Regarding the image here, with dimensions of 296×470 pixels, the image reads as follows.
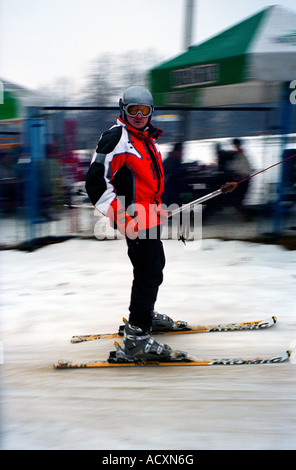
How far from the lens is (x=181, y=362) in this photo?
9.34 feet

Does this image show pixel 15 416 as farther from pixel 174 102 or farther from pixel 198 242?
pixel 174 102

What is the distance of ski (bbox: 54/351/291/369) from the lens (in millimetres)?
2776

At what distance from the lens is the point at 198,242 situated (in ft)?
19.7

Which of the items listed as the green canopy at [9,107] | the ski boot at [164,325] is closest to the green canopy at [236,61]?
the green canopy at [9,107]

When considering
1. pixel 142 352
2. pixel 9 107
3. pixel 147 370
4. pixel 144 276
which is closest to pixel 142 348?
pixel 142 352

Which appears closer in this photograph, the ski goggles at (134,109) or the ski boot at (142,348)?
the ski goggles at (134,109)

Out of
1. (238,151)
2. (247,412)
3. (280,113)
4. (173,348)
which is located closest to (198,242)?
(238,151)

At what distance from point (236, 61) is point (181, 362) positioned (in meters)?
4.22

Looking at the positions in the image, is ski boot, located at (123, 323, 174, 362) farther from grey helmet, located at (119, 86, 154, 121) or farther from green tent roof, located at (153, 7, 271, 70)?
green tent roof, located at (153, 7, 271, 70)

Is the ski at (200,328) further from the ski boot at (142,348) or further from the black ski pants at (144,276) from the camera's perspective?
the black ski pants at (144,276)

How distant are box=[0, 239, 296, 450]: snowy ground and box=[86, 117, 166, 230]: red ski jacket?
3.24 feet

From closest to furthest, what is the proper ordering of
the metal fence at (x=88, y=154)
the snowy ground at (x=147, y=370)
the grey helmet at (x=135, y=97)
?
the snowy ground at (x=147, y=370)
the grey helmet at (x=135, y=97)
the metal fence at (x=88, y=154)

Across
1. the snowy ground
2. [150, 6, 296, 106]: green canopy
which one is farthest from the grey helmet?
[150, 6, 296, 106]: green canopy

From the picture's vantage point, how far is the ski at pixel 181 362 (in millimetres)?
2776
